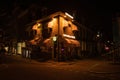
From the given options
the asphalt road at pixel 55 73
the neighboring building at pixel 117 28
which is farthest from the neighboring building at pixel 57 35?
the asphalt road at pixel 55 73

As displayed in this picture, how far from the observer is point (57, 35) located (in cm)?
3756

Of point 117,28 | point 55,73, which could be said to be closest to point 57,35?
point 117,28

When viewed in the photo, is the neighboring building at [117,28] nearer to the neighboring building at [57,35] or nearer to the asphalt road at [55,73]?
the neighboring building at [57,35]

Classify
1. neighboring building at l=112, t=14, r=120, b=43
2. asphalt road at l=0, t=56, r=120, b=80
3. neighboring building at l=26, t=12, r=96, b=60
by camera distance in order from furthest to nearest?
neighboring building at l=112, t=14, r=120, b=43 → neighboring building at l=26, t=12, r=96, b=60 → asphalt road at l=0, t=56, r=120, b=80

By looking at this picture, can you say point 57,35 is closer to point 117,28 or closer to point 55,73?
point 117,28

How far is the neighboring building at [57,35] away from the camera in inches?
1474

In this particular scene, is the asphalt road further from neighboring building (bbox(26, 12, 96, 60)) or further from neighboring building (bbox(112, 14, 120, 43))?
neighboring building (bbox(112, 14, 120, 43))

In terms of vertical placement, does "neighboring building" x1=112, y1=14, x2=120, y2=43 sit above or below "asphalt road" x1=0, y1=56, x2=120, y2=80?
above

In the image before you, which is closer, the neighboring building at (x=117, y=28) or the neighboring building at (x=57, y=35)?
the neighboring building at (x=57, y=35)

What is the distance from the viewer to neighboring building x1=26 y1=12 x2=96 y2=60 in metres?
37.4

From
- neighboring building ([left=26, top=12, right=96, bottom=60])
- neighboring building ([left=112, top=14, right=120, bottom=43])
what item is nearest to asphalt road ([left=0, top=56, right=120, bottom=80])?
neighboring building ([left=26, top=12, right=96, bottom=60])

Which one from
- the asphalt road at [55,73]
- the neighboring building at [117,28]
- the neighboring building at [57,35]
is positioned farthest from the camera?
the neighboring building at [117,28]

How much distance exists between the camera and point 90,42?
54.2 metres

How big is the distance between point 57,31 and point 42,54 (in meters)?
4.64
